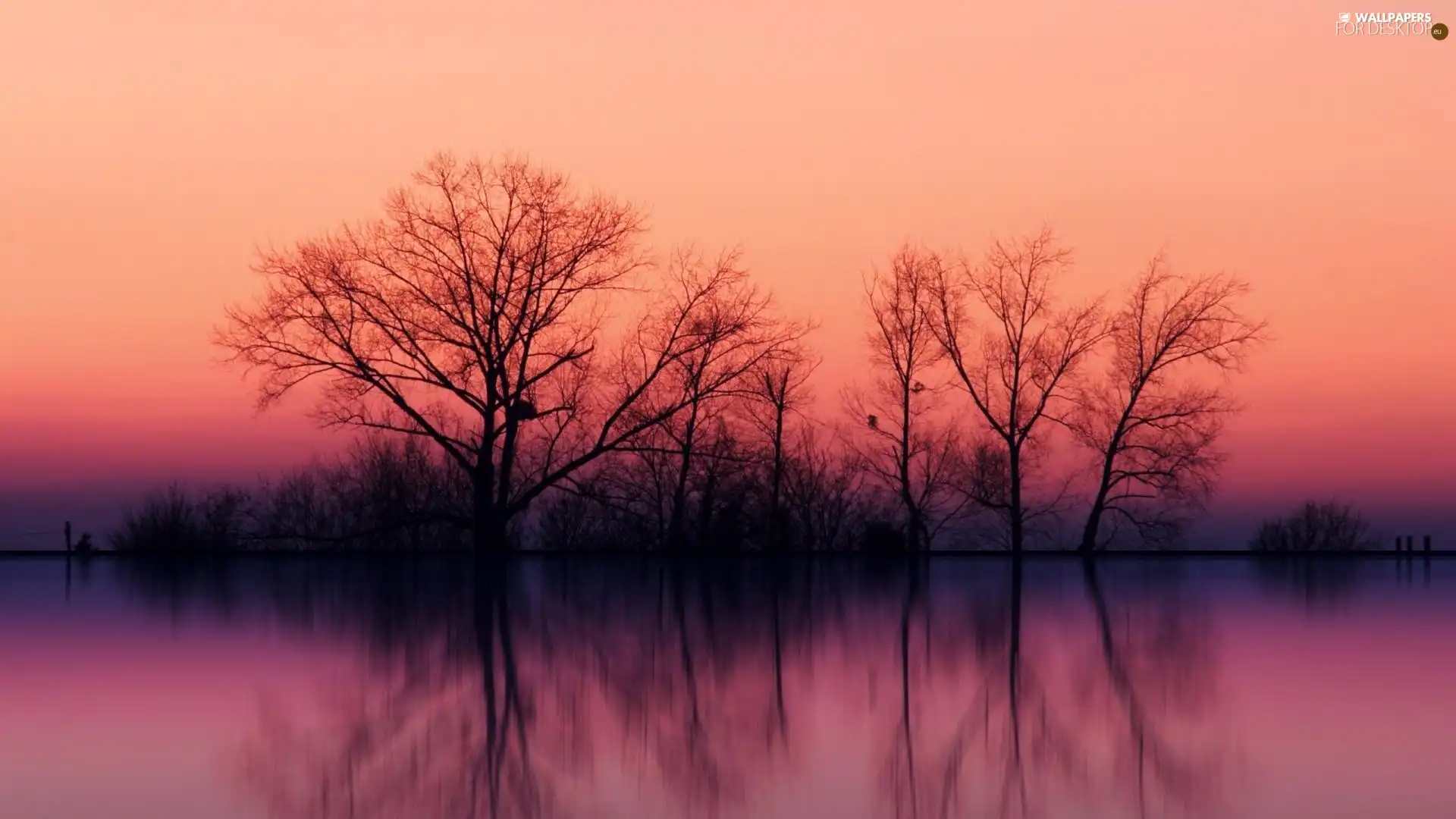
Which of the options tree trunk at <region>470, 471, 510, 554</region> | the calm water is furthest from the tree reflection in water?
tree trunk at <region>470, 471, 510, 554</region>

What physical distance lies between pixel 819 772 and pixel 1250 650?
5.24 m

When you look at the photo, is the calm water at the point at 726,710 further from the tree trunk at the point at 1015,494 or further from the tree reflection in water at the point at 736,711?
the tree trunk at the point at 1015,494

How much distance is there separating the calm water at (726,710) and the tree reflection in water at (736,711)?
3cm

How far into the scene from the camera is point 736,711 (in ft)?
22.9

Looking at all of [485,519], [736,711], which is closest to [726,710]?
[736,711]

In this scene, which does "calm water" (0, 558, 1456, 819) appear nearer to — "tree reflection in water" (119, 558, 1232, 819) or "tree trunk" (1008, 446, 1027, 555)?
"tree reflection in water" (119, 558, 1232, 819)

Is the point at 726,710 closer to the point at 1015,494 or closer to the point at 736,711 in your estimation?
the point at 736,711

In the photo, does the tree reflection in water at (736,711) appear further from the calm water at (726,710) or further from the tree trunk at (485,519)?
the tree trunk at (485,519)

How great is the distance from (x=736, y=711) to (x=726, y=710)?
70 mm

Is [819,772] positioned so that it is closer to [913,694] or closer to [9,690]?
[913,694]

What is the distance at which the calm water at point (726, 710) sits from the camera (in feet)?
16.8

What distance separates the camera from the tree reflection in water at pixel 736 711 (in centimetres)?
513

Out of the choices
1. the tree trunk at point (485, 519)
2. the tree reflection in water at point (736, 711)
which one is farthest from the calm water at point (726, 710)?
the tree trunk at point (485, 519)

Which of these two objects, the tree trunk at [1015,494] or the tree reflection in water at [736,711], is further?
the tree trunk at [1015,494]
